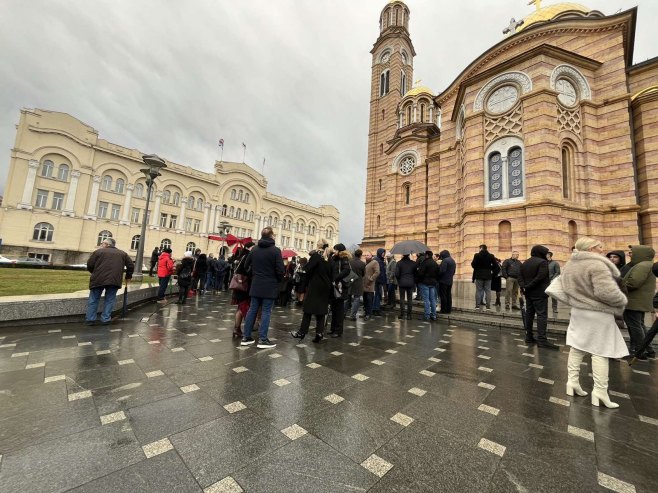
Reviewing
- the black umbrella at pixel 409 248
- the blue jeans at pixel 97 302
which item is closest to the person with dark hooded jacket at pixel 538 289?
the black umbrella at pixel 409 248

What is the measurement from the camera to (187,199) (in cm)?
3806

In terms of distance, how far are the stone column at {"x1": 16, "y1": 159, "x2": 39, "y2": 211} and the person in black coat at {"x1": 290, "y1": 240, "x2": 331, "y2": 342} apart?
126 feet

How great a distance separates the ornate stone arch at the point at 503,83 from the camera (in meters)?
13.6

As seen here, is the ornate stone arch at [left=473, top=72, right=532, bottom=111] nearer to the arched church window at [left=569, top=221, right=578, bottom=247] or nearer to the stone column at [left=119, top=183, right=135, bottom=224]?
the arched church window at [left=569, top=221, right=578, bottom=247]

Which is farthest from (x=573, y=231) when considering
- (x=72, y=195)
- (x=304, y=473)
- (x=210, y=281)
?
(x=72, y=195)

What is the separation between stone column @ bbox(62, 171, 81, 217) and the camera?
29737mm

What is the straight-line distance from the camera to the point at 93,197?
103ft

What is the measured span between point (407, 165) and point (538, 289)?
1985cm

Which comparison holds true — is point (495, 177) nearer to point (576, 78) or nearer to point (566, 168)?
point (566, 168)

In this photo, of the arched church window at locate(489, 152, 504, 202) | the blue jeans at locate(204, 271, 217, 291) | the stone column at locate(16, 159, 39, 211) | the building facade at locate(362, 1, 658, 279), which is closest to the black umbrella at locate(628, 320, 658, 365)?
the building facade at locate(362, 1, 658, 279)

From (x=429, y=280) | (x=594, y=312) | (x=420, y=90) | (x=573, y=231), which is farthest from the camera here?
(x=420, y=90)

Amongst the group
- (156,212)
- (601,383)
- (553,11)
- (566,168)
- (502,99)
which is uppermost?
(553,11)

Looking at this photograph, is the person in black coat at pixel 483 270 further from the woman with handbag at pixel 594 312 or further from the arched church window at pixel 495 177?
the arched church window at pixel 495 177

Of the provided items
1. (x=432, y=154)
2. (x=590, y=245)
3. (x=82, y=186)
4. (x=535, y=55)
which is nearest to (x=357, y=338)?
(x=590, y=245)
